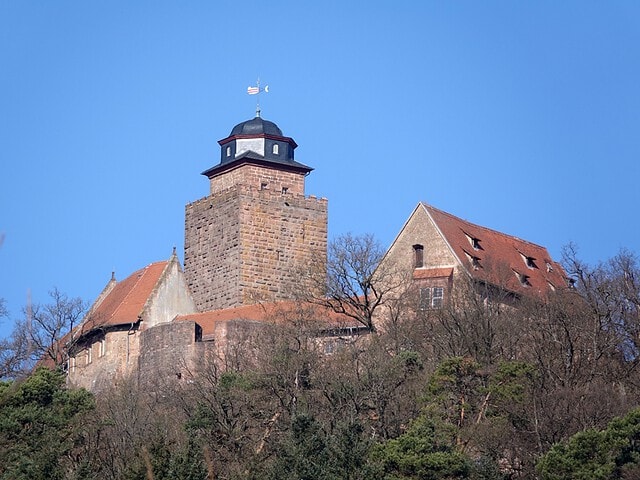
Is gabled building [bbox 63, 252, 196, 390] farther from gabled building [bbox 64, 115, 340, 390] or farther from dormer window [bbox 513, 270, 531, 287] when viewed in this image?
dormer window [bbox 513, 270, 531, 287]

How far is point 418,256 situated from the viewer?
178 feet

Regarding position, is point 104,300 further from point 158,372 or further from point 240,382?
point 240,382

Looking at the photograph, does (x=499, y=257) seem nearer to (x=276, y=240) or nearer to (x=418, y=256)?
(x=418, y=256)

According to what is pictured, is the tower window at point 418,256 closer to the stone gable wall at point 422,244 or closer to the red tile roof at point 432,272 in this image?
the stone gable wall at point 422,244

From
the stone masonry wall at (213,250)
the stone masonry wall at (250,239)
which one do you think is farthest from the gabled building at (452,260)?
the stone masonry wall at (213,250)

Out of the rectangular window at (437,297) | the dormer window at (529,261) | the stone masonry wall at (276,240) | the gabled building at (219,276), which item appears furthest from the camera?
the stone masonry wall at (276,240)

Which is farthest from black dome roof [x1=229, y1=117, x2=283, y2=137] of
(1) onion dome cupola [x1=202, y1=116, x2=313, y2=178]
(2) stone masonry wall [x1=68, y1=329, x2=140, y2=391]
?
(2) stone masonry wall [x1=68, y1=329, x2=140, y2=391]

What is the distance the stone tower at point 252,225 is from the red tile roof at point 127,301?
6.31ft

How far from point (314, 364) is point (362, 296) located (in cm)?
1038

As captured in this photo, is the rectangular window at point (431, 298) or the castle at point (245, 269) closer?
the rectangular window at point (431, 298)

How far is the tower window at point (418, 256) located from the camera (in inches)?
2126

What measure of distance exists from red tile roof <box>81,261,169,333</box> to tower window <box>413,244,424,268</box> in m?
9.33

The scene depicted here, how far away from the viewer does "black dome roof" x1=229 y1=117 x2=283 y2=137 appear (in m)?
64.2

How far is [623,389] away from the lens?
40.8 m
